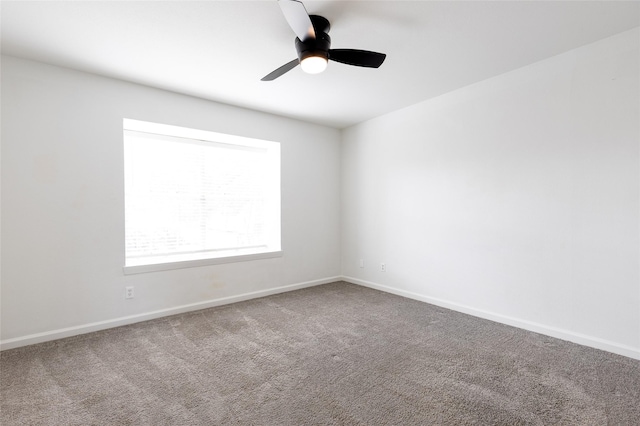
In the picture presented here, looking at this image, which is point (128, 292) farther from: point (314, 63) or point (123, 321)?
point (314, 63)

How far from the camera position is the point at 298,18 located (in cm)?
183

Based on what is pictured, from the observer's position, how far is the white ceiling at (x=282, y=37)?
2072 mm

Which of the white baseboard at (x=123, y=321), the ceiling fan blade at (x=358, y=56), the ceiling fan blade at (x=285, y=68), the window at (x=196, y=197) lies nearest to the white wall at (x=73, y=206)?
the white baseboard at (x=123, y=321)

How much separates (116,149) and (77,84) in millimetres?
647

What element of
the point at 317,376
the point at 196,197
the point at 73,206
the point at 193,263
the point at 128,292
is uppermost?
the point at 196,197

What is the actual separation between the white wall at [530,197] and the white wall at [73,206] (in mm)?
2424

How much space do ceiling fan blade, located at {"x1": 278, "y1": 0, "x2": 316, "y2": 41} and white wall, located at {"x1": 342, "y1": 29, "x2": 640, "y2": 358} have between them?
2.21 meters

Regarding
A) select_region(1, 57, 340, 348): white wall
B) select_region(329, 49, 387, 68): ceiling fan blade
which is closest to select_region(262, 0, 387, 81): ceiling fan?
select_region(329, 49, 387, 68): ceiling fan blade

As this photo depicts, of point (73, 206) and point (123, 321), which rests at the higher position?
point (73, 206)

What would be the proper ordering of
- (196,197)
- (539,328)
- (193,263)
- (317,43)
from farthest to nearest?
1. (196,197)
2. (193,263)
3. (539,328)
4. (317,43)

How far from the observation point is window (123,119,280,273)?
3562 mm

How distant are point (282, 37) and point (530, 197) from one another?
104 inches

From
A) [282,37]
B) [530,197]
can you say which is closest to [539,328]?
[530,197]

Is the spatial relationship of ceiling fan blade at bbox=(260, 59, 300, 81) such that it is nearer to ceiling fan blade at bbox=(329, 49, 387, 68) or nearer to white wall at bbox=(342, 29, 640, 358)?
ceiling fan blade at bbox=(329, 49, 387, 68)
